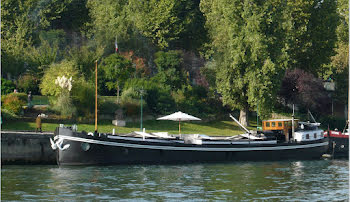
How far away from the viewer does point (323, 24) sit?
78.9 metres

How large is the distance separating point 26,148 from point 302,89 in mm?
36191

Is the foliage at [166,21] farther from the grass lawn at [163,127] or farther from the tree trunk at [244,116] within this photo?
the grass lawn at [163,127]

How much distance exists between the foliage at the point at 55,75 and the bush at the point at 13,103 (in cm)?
377

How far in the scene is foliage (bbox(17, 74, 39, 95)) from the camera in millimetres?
66000

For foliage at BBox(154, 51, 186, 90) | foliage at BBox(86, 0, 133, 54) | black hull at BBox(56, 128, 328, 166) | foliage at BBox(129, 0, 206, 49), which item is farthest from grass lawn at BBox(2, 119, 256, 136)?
foliage at BBox(129, 0, 206, 49)

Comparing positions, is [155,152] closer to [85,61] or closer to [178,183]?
[178,183]

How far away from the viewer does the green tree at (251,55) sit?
221 feet

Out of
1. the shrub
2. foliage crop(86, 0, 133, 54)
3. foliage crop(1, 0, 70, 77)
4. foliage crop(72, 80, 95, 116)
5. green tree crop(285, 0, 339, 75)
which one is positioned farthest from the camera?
green tree crop(285, 0, 339, 75)

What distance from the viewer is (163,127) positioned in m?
61.7

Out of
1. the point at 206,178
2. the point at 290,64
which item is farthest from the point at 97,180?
the point at 290,64

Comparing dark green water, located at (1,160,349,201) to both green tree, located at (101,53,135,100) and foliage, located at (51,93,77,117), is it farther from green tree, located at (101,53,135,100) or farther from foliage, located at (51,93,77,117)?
green tree, located at (101,53,135,100)

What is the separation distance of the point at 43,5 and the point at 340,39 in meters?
38.9

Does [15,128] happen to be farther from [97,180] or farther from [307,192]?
[307,192]

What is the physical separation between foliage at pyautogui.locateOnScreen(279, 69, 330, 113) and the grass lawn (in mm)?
6308
